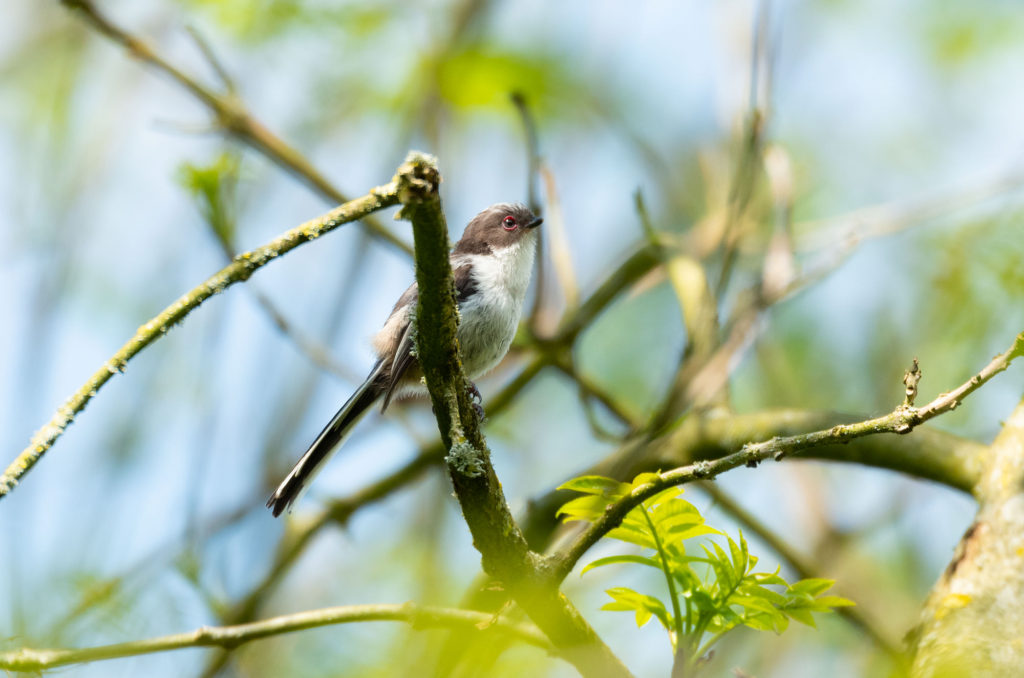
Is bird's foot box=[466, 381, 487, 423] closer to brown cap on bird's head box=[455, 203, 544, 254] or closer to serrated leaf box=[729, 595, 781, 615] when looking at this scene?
serrated leaf box=[729, 595, 781, 615]

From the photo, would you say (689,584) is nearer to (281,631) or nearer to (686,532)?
(686,532)

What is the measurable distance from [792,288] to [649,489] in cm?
291

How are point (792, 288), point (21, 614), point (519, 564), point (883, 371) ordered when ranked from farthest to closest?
1. point (883, 371)
2. point (792, 288)
3. point (21, 614)
4. point (519, 564)

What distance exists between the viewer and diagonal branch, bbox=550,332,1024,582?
5.79ft

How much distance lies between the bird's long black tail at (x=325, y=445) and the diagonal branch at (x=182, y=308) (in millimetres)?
1641

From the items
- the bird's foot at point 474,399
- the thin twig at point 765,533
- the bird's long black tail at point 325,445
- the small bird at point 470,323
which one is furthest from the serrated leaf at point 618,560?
the thin twig at point 765,533

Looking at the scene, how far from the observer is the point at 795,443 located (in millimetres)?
1912

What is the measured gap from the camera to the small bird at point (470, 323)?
3.75 metres

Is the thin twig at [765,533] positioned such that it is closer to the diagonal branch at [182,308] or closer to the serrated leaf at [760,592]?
the serrated leaf at [760,592]

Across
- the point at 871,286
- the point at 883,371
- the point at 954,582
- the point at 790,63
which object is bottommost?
the point at 954,582

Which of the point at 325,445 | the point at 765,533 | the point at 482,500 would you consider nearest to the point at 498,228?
the point at 325,445

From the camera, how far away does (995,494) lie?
3.02m

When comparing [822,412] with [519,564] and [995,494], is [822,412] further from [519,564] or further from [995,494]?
[519,564]

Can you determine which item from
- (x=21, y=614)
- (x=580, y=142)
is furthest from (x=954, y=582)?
(x=580, y=142)
